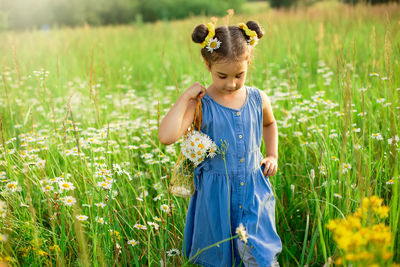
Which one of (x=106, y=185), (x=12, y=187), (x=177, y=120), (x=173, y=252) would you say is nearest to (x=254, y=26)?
(x=177, y=120)

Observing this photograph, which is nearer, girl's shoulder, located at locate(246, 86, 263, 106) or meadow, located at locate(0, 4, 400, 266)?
meadow, located at locate(0, 4, 400, 266)

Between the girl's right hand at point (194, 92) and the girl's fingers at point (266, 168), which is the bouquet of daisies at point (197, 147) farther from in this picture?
the girl's fingers at point (266, 168)

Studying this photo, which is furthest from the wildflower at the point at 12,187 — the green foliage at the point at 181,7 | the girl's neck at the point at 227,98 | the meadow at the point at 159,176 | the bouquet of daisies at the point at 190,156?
the green foliage at the point at 181,7

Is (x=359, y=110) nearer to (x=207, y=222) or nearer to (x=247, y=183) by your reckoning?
(x=247, y=183)

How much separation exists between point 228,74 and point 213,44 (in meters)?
0.14

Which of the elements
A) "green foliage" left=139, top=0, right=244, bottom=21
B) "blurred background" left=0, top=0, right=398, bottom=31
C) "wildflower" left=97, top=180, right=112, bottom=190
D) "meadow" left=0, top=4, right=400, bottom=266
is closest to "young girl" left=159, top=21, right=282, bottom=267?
"meadow" left=0, top=4, right=400, bottom=266

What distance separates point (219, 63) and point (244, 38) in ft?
0.59

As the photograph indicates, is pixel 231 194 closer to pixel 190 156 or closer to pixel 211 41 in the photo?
pixel 190 156

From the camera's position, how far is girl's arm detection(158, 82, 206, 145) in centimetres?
141

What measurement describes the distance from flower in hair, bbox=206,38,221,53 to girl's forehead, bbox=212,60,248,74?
6cm

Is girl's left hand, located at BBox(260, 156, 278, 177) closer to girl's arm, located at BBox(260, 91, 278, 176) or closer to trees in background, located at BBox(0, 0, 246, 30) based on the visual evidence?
girl's arm, located at BBox(260, 91, 278, 176)

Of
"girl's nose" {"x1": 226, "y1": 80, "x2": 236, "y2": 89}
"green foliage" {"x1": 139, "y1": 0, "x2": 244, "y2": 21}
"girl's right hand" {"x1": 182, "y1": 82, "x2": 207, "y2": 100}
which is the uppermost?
"green foliage" {"x1": 139, "y1": 0, "x2": 244, "y2": 21}

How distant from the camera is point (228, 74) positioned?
1400 millimetres

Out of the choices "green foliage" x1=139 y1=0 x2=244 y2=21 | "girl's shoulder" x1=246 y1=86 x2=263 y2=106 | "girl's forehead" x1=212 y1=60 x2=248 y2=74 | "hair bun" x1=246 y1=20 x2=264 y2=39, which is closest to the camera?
"girl's forehead" x1=212 y1=60 x2=248 y2=74
